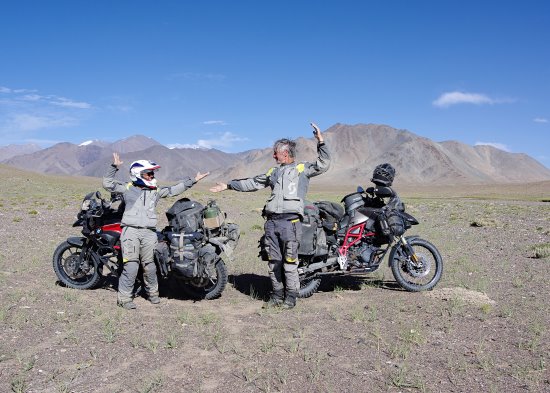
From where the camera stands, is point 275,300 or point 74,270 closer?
point 275,300

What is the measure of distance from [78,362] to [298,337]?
8.23 feet

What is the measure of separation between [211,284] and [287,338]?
88.0 inches

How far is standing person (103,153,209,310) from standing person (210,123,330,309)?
4.97 feet

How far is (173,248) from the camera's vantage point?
7324mm

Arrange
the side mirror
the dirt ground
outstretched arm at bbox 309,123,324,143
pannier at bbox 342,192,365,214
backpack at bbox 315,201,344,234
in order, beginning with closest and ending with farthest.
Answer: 1. the dirt ground
2. outstretched arm at bbox 309,123,324,143
3. backpack at bbox 315,201,344,234
4. the side mirror
5. pannier at bbox 342,192,365,214

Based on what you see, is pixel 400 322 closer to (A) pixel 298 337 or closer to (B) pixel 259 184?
(A) pixel 298 337

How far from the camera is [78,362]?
5.11 meters

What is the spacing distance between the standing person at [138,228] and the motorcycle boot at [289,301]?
6.55ft

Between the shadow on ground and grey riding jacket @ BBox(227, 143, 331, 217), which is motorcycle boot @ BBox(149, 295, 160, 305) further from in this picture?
grey riding jacket @ BBox(227, 143, 331, 217)

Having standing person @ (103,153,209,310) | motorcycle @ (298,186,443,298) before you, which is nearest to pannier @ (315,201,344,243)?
motorcycle @ (298,186,443,298)

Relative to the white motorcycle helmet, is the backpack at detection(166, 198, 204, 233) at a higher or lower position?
lower

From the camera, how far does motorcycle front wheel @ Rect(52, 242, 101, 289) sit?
803cm

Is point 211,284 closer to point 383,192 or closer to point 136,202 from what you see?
point 136,202

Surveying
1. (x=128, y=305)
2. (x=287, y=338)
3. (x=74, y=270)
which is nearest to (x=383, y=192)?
(x=287, y=338)
